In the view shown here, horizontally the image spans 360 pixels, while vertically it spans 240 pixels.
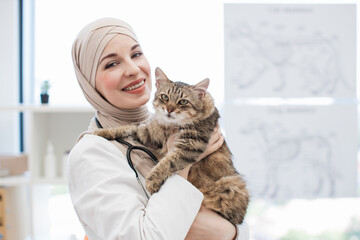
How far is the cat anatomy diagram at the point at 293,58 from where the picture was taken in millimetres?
2422

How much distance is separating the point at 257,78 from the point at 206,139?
4.67 ft

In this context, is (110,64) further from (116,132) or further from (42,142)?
(42,142)

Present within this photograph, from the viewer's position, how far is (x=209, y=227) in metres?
1.04

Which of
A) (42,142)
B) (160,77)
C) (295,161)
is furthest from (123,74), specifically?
(295,161)

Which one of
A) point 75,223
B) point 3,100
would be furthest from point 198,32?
point 75,223

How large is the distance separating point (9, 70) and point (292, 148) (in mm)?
2394

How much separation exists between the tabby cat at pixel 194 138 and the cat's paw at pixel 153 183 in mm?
49

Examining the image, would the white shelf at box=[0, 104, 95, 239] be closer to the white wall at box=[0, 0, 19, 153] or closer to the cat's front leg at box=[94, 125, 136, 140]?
the white wall at box=[0, 0, 19, 153]

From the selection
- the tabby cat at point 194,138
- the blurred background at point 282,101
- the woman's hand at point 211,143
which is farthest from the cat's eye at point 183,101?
the blurred background at point 282,101

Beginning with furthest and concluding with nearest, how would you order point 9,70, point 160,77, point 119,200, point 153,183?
point 9,70 < point 160,77 < point 153,183 < point 119,200

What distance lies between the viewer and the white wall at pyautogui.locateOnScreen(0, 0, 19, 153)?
251 centimetres

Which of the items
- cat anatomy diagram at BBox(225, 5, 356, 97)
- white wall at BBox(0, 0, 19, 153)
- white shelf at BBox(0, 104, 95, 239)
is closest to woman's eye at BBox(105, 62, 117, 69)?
white shelf at BBox(0, 104, 95, 239)

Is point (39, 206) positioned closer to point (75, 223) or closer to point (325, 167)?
point (75, 223)

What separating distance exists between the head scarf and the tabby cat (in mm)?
83
